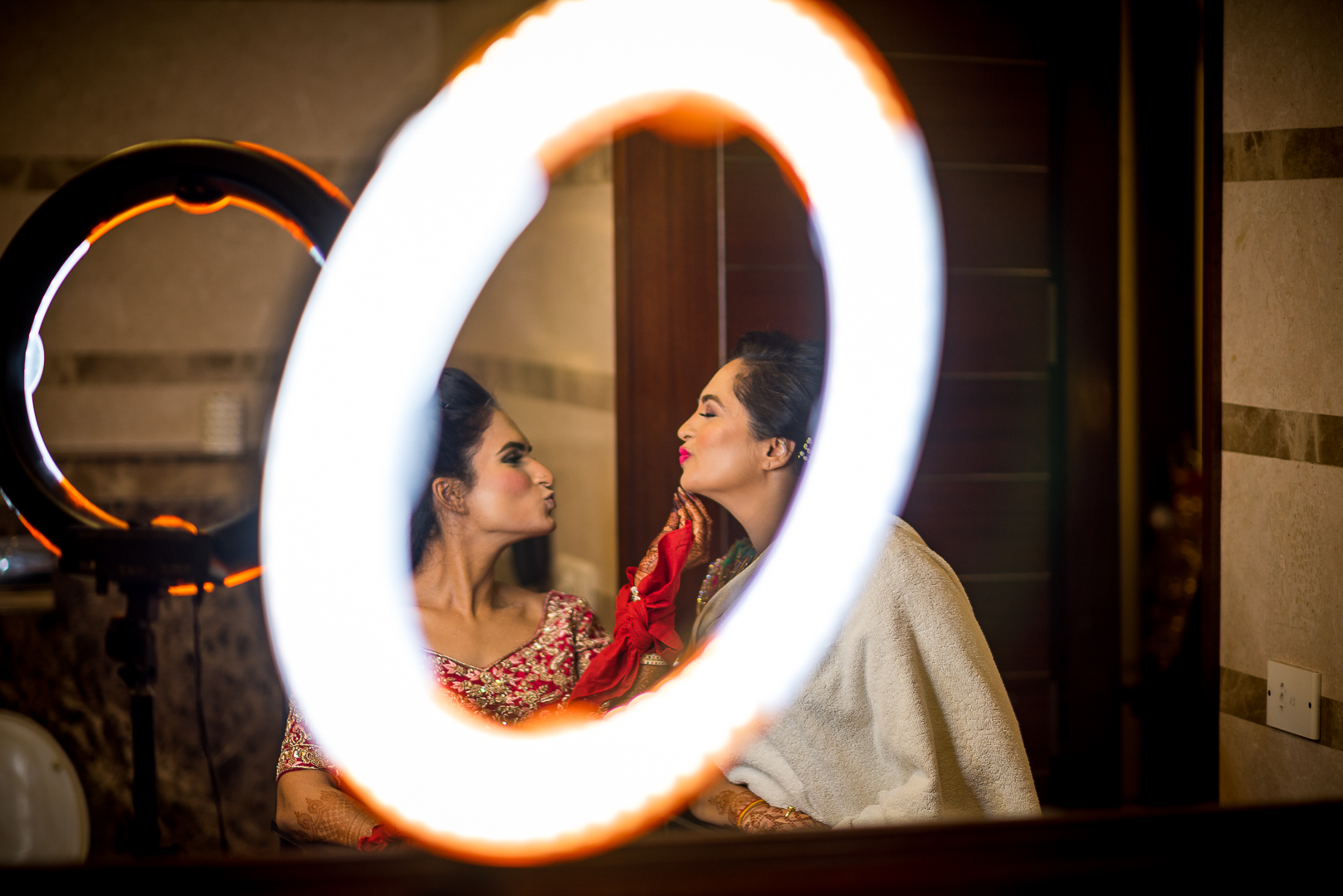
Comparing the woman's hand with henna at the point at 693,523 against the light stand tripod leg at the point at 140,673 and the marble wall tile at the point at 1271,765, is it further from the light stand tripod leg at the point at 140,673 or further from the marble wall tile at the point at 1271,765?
the marble wall tile at the point at 1271,765

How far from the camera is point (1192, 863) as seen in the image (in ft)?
1.82

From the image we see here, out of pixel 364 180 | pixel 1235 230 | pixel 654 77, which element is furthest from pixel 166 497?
pixel 1235 230

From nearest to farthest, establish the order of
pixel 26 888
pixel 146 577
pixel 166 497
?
pixel 26 888 → pixel 146 577 → pixel 166 497

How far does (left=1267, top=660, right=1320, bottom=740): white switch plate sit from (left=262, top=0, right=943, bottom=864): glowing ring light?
2.94 ft

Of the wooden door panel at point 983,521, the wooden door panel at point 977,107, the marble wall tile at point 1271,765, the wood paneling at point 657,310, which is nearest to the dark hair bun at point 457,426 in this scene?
the wood paneling at point 657,310

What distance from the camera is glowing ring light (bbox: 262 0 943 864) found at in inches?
28.7

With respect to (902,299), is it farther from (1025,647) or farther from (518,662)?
(1025,647)

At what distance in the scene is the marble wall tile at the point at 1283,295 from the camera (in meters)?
1.30

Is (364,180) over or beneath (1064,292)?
over

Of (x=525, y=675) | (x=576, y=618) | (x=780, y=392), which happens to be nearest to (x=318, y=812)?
(x=525, y=675)

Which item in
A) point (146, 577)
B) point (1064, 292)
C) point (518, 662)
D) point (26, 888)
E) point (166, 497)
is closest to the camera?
point (26, 888)

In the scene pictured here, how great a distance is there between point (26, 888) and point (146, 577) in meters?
0.50

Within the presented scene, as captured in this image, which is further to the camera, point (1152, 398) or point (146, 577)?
point (1152, 398)

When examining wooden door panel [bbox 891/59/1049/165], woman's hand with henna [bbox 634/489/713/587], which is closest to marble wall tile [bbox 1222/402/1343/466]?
wooden door panel [bbox 891/59/1049/165]
